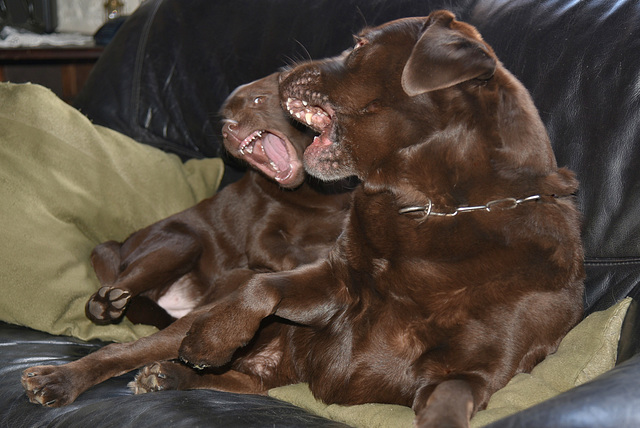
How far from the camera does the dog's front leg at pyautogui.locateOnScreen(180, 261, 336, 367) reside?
6.14ft

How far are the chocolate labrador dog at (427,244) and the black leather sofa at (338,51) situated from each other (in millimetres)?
198

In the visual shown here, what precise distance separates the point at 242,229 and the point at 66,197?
2.43 ft

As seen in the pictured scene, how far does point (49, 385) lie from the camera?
1959 mm

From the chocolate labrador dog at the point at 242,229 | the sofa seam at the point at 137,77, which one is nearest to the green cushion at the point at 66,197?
the chocolate labrador dog at the point at 242,229

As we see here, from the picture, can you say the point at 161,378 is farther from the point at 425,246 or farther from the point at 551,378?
the point at 551,378

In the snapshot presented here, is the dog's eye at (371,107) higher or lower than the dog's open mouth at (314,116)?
higher

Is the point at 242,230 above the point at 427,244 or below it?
below

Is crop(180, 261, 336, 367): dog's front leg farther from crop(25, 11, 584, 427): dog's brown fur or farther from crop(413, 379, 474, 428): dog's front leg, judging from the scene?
crop(413, 379, 474, 428): dog's front leg

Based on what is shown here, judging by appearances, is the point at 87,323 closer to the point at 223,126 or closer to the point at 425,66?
the point at 223,126

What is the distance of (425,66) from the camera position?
1.78 meters

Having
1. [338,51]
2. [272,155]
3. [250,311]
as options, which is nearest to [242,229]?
[272,155]

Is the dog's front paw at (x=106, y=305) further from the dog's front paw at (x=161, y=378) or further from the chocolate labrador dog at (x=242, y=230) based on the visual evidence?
the dog's front paw at (x=161, y=378)

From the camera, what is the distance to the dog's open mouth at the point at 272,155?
2.92m

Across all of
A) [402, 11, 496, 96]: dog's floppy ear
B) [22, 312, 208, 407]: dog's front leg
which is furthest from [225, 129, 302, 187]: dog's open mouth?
[402, 11, 496, 96]: dog's floppy ear
